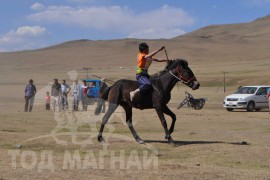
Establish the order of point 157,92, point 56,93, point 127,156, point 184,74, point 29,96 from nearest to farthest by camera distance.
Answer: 1. point 127,156
2. point 157,92
3. point 184,74
4. point 56,93
5. point 29,96

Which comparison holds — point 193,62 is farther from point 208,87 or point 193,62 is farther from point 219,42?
point 208,87

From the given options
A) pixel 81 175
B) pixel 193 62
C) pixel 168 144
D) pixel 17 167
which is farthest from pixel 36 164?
pixel 193 62

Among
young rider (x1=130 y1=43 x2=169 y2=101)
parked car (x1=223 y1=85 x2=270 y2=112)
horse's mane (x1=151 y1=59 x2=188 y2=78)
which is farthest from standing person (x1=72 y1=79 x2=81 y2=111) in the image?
young rider (x1=130 y1=43 x2=169 y2=101)

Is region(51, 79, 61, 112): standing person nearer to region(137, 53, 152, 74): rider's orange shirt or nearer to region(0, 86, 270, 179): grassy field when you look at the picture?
region(0, 86, 270, 179): grassy field

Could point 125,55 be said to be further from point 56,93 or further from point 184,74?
point 184,74

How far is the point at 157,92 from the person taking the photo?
14.2 metres

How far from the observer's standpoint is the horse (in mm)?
14211

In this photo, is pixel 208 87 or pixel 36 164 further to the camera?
pixel 208 87

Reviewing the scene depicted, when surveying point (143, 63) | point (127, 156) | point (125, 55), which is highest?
point (125, 55)

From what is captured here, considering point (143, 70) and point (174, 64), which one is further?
point (174, 64)

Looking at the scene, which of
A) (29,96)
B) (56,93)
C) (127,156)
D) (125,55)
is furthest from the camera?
(125,55)

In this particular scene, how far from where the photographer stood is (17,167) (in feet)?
A: 33.1

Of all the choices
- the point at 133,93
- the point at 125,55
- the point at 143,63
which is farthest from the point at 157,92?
the point at 125,55

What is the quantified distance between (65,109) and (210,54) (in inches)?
3983
